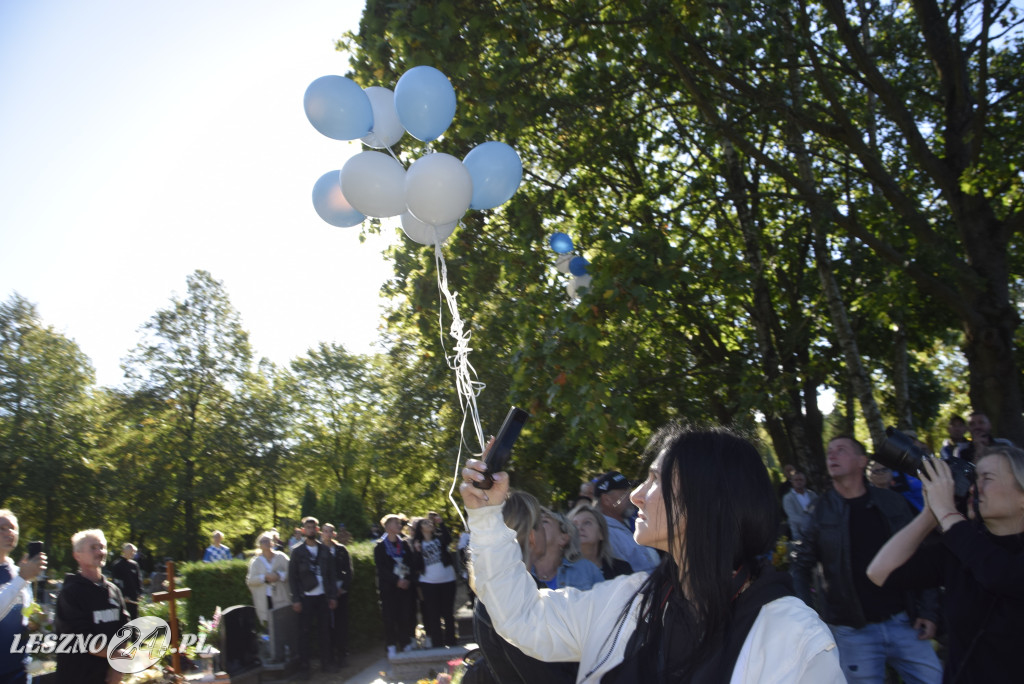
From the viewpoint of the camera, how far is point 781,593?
70.3 inches

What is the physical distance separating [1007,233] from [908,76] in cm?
400

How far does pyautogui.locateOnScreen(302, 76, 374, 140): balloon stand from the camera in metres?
4.86

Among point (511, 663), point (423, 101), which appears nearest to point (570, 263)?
point (423, 101)

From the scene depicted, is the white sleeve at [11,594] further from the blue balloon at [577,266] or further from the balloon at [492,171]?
the blue balloon at [577,266]

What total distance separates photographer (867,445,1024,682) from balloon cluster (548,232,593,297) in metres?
5.22

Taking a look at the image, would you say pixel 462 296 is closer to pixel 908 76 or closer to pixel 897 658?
pixel 897 658

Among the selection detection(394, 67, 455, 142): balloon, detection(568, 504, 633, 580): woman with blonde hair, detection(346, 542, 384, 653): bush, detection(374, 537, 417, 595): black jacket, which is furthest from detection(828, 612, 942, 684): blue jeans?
detection(346, 542, 384, 653): bush

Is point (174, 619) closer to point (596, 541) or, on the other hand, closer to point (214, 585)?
point (596, 541)

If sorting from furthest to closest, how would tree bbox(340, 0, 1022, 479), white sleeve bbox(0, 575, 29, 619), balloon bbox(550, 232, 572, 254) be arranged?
balloon bbox(550, 232, 572, 254) < tree bbox(340, 0, 1022, 479) < white sleeve bbox(0, 575, 29, 619)

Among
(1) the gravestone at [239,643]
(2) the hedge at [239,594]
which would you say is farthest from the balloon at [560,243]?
(2) the hedge at [239,594]

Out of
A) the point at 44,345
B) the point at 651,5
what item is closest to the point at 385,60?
the point at 651,5

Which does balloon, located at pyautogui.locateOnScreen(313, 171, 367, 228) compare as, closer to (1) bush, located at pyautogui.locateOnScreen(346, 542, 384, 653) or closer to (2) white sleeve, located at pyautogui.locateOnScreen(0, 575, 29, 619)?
(2) white sleeve, located at pyautogui.locateOnScreen(0, 575, 29, 619)

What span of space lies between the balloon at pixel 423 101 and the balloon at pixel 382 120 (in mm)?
498

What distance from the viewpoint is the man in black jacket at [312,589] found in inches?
414
